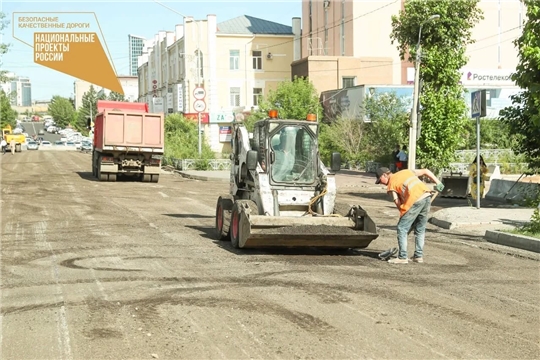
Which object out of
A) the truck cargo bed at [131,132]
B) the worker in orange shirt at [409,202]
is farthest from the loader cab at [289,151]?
the truck cargo bed at [131,132]

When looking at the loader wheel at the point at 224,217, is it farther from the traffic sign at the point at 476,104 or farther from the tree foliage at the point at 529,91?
the traffic sign at the point at 476,104

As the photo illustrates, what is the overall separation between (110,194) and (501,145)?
31.1 meters

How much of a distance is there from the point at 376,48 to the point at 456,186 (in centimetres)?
4306

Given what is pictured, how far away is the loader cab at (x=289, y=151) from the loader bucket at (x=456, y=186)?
13831mm

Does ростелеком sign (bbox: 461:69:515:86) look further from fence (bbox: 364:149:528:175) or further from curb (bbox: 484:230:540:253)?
curb (bbox: 484:230:540:253)

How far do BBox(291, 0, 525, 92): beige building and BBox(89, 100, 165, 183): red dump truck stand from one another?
33.5m

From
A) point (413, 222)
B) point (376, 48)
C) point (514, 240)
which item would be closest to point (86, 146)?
point (376, 48)

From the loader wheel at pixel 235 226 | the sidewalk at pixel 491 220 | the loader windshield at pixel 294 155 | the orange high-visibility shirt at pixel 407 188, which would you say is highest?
the loader windshield at pixel 294 155

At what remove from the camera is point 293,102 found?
60.8 m

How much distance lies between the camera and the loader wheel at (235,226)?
1309 cm

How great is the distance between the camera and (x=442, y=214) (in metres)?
19.8

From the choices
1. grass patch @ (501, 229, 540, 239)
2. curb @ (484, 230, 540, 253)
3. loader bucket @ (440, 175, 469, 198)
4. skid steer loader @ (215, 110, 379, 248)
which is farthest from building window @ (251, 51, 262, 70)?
skid steer loader @ (215, 110, 379, 248)

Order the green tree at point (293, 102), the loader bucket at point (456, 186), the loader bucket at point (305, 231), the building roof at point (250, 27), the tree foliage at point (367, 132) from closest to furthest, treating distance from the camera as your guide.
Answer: the loader bucket at point (305, 231) → the loader bucket at point (456, 186) → the tree foliage at point (367, 132) → the green tree at point (293, 102) → the building roof at point (250, 27)

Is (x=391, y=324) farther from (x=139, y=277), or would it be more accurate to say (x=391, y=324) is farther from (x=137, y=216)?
(x=137, y=216)
